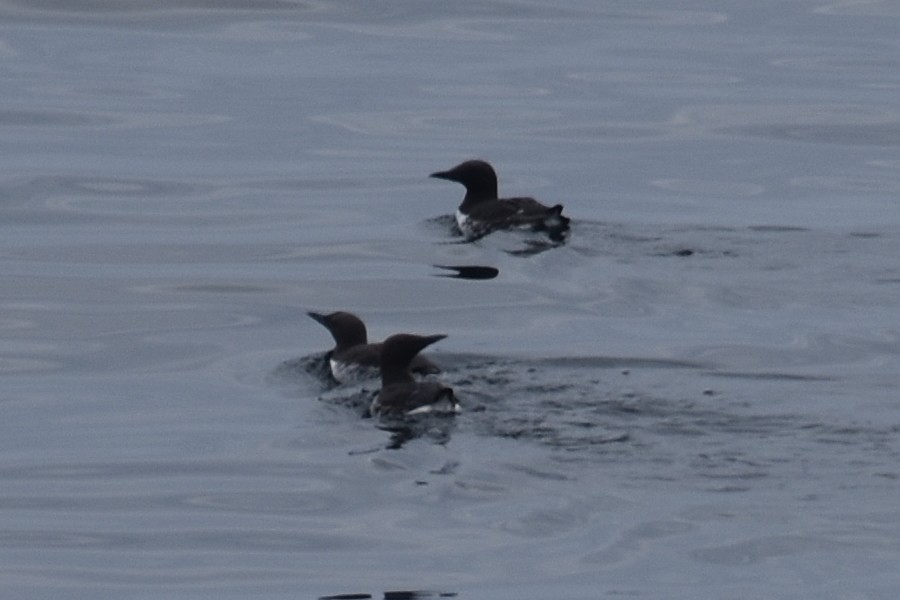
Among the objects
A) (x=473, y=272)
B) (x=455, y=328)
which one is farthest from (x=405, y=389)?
(x=473, y=272)

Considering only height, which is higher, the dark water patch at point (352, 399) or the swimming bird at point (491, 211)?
the swimming bird at point (491, 211)

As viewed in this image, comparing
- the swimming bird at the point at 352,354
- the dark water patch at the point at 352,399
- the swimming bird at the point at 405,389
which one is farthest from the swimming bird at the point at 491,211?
the swimming bird at the point at 405,389

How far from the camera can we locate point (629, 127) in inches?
1055

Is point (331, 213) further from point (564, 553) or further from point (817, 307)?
point (564, 553)

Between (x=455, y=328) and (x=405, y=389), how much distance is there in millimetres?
2673

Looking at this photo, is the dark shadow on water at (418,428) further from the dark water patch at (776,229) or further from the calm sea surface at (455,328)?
the dark water patch at (776,229)

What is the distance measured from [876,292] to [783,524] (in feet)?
18.4

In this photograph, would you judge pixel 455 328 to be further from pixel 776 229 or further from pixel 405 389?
pixel 776 229

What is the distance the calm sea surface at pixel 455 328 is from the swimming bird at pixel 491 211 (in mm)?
A: 219

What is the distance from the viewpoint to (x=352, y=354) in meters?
15.0

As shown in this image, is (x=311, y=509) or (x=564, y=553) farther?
(x=311, y=509)

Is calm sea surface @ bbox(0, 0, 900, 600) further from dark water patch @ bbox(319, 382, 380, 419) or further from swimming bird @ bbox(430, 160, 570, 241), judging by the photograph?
swimming bird @ bbox(430, 160, 570, 241)

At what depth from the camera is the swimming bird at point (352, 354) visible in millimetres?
14812

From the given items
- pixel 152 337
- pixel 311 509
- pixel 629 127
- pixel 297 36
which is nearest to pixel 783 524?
pixel 311 509
